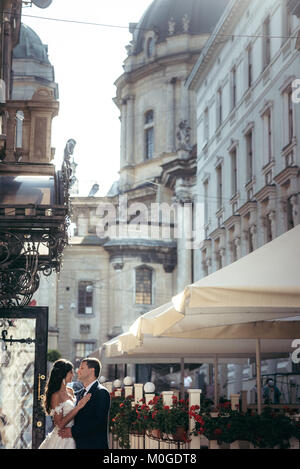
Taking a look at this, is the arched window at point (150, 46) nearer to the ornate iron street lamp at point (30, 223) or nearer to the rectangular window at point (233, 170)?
the rectangular window at point (233, 170)

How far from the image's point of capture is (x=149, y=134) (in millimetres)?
67188

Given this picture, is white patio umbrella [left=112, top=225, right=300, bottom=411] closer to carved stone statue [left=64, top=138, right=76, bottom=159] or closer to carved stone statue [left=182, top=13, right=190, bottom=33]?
carved stone statue [left=64, top=138, right=76, bottom=159]

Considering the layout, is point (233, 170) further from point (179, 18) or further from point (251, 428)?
point (179, 18)

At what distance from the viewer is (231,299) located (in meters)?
8.41

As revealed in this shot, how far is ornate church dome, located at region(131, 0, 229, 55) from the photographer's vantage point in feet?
212

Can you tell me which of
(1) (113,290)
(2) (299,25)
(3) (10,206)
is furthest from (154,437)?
(1) (113,290)

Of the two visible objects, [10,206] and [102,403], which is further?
[10,206]

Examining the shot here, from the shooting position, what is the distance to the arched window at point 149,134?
6662 cm

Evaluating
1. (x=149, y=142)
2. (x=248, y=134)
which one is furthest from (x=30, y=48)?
(x=248, y=134)

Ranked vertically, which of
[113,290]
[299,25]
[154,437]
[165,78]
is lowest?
[154,437]

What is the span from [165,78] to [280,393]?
1610 inches

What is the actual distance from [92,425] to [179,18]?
60.8 m
